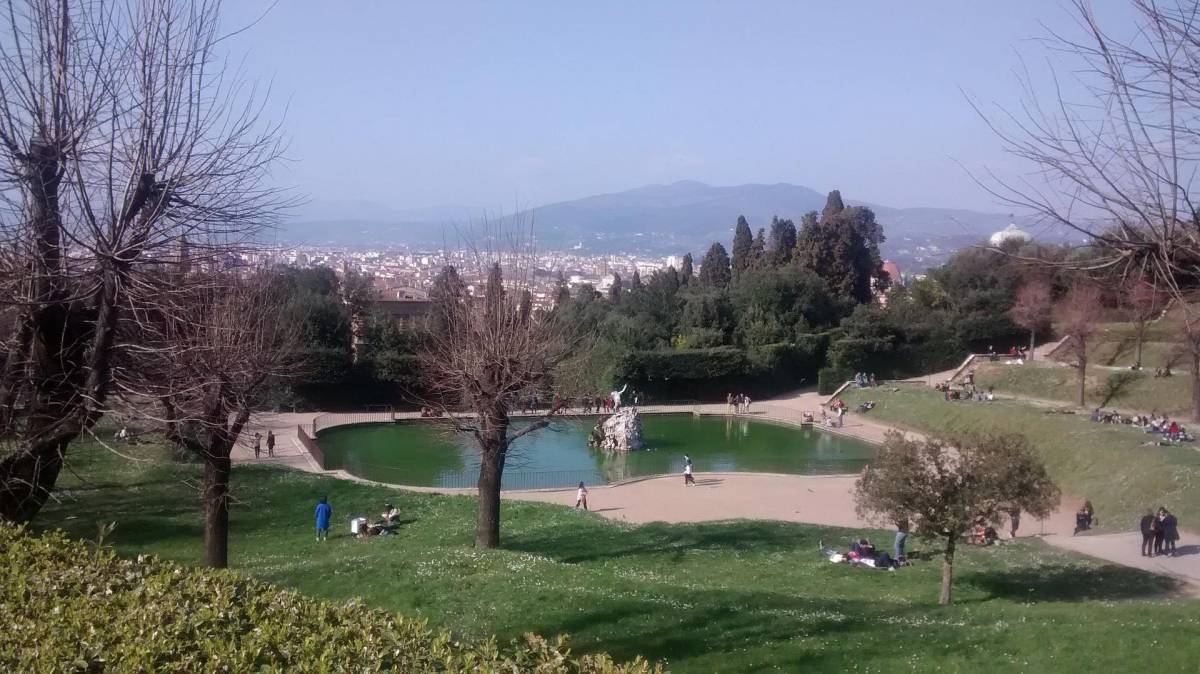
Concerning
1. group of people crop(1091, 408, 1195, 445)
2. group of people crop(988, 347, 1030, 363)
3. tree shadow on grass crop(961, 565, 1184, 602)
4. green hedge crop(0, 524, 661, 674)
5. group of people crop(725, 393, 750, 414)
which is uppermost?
green hedge crop(0, 524, 661, 674)

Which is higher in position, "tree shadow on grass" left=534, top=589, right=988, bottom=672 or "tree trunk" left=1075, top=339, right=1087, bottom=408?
"tree trunk" left=1075, top=339, right=1087, bottom=408

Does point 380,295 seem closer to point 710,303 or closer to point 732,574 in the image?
point 710,303

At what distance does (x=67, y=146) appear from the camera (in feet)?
20.3

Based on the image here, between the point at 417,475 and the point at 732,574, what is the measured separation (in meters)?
14.5

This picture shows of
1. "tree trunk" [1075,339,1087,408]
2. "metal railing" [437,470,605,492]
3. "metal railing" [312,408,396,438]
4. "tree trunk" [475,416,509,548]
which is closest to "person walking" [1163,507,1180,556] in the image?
"tree trunk" [475,416,509,548]

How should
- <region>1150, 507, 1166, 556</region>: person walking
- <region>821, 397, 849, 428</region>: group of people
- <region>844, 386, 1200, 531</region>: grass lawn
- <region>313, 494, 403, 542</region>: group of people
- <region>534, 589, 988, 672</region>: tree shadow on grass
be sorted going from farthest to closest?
<region>821, 397, 849, 428</region>: group of people < <region>844, 386, 1200, 531</region>: grass lawn < <region>313, 494, 403, 542</region>: group of people < <region>1150, 507, 1166, 556</region>: person walking < <region>534, 589, 988, 672</region>: tree shadow on grass

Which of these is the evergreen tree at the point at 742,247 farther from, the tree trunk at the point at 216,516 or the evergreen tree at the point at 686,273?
the tree trunk at the point at 216,516

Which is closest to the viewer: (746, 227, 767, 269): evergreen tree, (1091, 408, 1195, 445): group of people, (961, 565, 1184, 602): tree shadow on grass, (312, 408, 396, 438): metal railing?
(961, 565, 1184, 602): tree shadow on grass

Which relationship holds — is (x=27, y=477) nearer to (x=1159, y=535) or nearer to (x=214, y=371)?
(x=214, y=371)

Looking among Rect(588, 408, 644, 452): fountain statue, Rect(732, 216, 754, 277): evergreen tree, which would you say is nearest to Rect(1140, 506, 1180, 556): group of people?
Rect(588, 408, 644, 452): fountain statue

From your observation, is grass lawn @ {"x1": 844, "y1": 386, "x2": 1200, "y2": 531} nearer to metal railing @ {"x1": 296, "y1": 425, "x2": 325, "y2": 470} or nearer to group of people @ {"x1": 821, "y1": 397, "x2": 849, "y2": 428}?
group of people @ {"x1": 821, "y1": 397, "x2": 849, "y2": 428}

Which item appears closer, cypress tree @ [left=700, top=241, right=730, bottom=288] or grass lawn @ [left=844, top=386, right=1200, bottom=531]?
grass lawn @ [left=844, top=386, right=1200, bottom=531]

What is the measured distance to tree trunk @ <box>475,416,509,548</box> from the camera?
47.4 feet

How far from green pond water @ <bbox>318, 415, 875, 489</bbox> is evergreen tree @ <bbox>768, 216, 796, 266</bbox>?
2022cm
